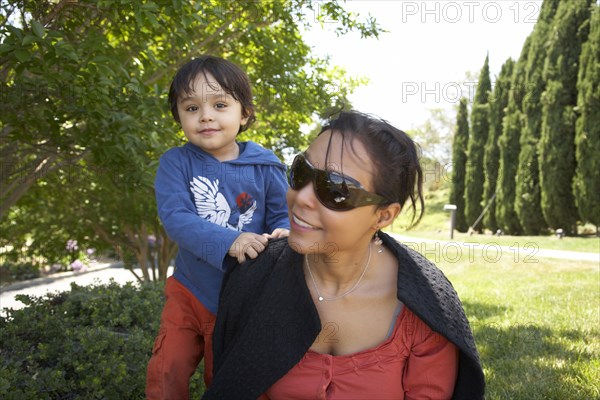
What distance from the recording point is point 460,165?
22.8 m

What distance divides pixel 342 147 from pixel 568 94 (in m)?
16.8

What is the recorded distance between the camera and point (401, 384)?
183cm

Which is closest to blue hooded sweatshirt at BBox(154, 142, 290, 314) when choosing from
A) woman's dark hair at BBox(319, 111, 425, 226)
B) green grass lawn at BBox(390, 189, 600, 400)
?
woman's dark hair at BBox(319, 111, 425, 226)

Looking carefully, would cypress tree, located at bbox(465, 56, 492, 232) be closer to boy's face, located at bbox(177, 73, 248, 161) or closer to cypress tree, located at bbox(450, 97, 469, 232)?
cypress tree, located at bbox(450, 97, 469, 232)

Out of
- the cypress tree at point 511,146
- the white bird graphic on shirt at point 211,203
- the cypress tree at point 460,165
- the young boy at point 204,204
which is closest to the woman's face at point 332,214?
the young boy at point 204,204

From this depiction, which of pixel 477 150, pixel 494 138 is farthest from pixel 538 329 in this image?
pixel 477 150

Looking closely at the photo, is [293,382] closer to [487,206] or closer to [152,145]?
[152,145]

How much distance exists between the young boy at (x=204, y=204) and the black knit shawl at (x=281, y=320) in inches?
6.6

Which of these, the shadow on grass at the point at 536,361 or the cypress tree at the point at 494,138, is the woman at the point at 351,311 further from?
the cypress tree at the point at 494,138

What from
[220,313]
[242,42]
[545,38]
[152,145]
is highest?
[545,38]

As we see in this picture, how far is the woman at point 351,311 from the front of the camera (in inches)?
70.6

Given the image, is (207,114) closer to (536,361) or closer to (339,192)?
(339,192)

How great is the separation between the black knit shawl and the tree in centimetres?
174

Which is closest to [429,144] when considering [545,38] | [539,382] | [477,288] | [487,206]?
[487,206]
